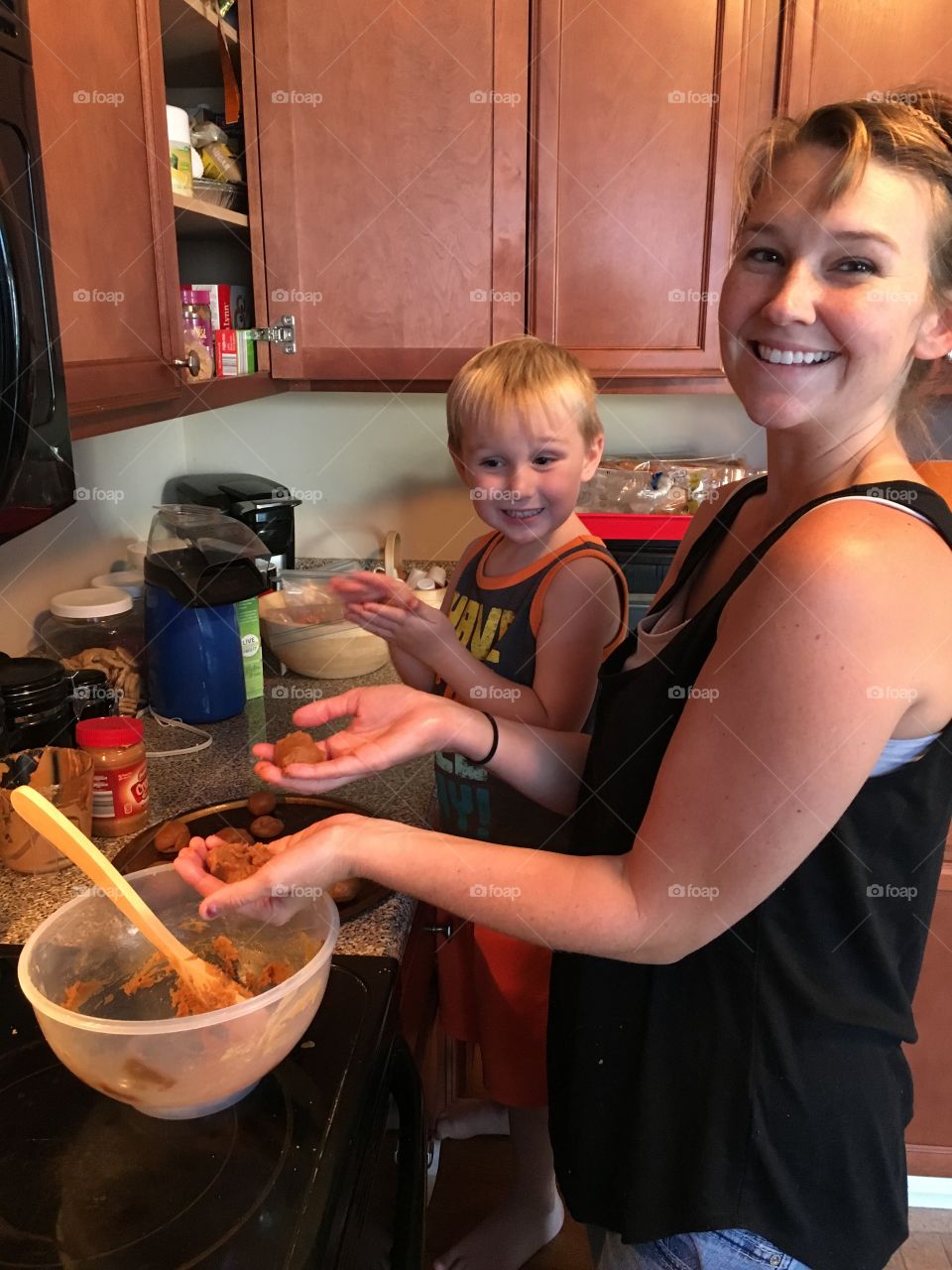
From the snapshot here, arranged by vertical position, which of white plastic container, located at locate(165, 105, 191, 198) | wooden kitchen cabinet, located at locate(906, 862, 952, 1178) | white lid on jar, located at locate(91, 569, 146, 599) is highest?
white plastic container, located at locate(165, 105, 191, 198)

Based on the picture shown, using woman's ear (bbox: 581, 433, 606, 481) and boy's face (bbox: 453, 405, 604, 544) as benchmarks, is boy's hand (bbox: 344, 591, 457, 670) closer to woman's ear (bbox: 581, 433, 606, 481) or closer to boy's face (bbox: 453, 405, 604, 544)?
boy's face (bbox: 453, 405, 604, 544)

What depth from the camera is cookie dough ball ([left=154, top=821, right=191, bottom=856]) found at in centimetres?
101

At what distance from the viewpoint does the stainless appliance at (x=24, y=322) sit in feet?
2.13

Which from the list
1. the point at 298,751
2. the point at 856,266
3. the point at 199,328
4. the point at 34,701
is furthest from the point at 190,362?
the point at 856,266

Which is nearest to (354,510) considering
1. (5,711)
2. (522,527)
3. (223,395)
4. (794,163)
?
(223,395)

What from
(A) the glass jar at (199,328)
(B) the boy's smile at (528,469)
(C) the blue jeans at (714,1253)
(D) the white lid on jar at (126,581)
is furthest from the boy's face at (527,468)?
(C) the blue jeans at (714,1253)

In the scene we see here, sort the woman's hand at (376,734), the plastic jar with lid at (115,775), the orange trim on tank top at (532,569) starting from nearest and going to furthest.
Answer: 1. the woman's hand at (376,734)
2. the plastic jar with lid at (115,775)
3. the orange trim on tank top at (532,569)

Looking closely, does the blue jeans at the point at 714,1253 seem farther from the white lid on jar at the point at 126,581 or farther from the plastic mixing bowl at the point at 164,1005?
the white lid on jar at the point at 126,581

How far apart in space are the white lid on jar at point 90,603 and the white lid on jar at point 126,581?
0.07 metres

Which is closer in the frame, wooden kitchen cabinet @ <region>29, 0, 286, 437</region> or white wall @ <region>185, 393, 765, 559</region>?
wooden kitchen cabinet @ <region>29, 0, 286, 437</region>

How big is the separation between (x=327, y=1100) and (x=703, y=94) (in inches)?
59.8

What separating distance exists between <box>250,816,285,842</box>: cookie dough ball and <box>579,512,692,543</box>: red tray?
2.60 feet

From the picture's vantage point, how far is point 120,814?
107 centimetres

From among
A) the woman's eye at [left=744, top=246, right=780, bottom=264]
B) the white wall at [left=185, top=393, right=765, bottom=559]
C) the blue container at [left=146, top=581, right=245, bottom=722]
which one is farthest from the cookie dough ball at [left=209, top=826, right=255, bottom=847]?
the white wall at [left=185, top=393, right=765, bottom=559]
